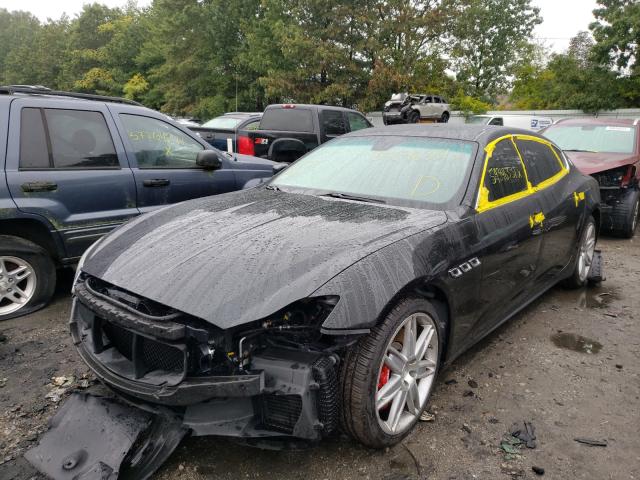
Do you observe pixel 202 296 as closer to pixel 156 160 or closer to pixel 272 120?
pixel 156 160

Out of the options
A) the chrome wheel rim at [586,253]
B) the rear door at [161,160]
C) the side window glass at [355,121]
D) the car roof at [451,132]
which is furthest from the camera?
the side window glass at [355,121]

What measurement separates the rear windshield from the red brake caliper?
24.1 ft

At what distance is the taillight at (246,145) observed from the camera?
9203 mm

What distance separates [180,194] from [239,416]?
10.3 feet

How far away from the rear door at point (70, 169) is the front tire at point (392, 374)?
116 inches

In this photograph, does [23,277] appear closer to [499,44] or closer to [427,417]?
[427,417]

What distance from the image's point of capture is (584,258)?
459cm

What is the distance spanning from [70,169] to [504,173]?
348 cm

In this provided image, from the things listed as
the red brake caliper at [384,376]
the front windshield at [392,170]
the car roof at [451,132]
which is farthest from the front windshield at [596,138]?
the red brake caliper at [384,376]

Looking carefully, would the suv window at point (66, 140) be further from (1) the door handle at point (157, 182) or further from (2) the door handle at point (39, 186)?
(1) the door handle at point (157, 182)

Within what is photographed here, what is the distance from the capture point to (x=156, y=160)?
450cm

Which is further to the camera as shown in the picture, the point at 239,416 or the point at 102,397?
the point at 102,397

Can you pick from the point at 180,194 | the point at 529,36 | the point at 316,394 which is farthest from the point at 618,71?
the point at 316,394

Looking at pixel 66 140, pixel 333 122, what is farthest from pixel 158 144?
pixel 333 122
